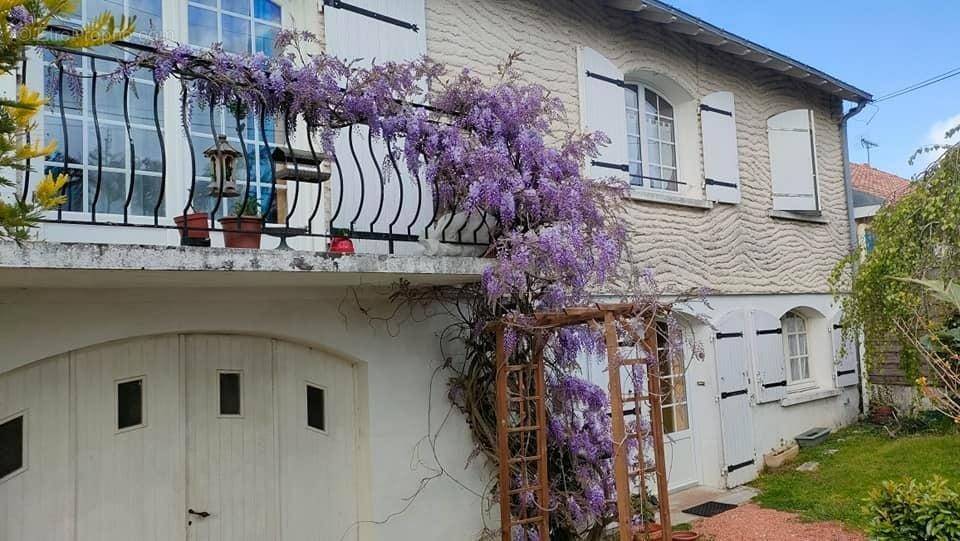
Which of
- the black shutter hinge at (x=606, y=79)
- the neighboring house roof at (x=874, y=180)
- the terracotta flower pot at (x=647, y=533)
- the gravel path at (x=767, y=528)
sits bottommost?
the gravel path at (x=767, y=528)

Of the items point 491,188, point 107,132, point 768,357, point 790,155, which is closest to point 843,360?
point 768,357

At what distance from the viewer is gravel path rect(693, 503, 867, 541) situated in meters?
6.20

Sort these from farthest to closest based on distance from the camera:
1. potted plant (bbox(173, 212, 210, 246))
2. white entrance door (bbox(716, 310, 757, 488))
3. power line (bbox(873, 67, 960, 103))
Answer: power line (bbox(873, 67, 960, 103)) → white entrance door (bbox(716, 310, 757, 488)) → potted plant (bbox(173, 212, 210, 246))

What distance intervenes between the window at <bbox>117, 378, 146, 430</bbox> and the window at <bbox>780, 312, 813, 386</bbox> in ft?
27.2

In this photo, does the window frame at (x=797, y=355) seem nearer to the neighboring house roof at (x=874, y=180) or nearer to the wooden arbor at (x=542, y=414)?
the wooden arbor at (x=542, y=414)

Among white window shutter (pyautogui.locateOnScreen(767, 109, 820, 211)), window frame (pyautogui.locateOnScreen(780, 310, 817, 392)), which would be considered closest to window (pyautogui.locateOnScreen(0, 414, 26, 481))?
window frame (pyautogui.locateOnScreen(780, 310, 817, 392))

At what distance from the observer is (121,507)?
4.21 metres

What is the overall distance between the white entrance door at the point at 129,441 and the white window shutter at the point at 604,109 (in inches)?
174

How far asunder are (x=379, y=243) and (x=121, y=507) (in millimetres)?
2441

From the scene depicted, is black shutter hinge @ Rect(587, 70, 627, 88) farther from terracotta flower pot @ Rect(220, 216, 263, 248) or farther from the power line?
the power line

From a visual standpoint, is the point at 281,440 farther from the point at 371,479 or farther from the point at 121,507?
the point at 121,507

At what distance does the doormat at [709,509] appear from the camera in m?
7.16

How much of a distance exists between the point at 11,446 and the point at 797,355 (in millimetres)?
9440

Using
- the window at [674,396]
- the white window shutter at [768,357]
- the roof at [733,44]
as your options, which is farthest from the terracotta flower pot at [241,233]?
the white window shutter at [768,357]
